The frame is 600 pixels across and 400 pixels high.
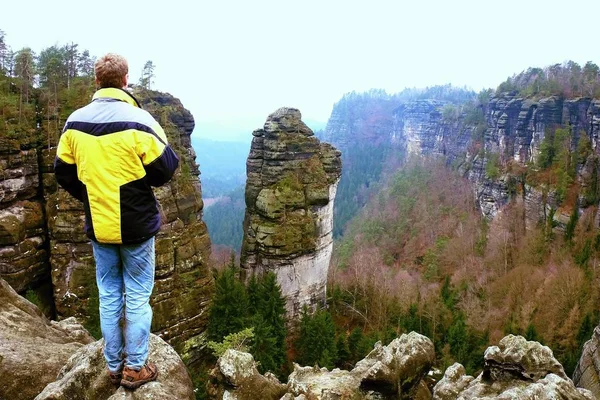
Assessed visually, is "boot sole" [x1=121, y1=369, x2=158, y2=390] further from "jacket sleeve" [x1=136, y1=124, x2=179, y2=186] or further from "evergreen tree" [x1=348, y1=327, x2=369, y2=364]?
"evergreen tree" [x1=348, y1=327, x2=369, y2=364]

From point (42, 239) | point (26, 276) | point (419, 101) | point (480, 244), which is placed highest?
point (419, 101)

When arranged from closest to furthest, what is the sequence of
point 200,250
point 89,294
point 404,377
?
point 404,377 < point 89,294 < point 200,250

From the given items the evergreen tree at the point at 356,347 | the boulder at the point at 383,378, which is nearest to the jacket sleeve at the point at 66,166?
the boulder at the point at 383,378

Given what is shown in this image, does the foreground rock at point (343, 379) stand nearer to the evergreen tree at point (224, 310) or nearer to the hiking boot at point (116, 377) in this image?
the hiking boot at point (116, 377)

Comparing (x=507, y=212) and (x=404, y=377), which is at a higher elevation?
(x=404, y=377)

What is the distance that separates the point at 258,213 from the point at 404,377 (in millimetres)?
25259

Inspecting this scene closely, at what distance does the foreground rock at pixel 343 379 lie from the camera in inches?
301

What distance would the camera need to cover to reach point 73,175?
4695 mm

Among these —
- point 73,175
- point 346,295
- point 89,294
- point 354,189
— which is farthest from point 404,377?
point 354,189

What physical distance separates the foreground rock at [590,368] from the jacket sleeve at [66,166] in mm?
25524

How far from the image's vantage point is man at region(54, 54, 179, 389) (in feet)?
14.8

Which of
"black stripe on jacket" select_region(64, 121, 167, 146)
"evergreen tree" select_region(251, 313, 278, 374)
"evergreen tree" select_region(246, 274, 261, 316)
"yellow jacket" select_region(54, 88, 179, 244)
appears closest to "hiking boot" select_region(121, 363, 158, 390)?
"yellow jacket" select_region(54, 88, 179, 244)

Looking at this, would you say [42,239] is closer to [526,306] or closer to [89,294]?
[89,294]

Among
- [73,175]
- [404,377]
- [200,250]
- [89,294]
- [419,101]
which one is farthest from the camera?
[419,101]
